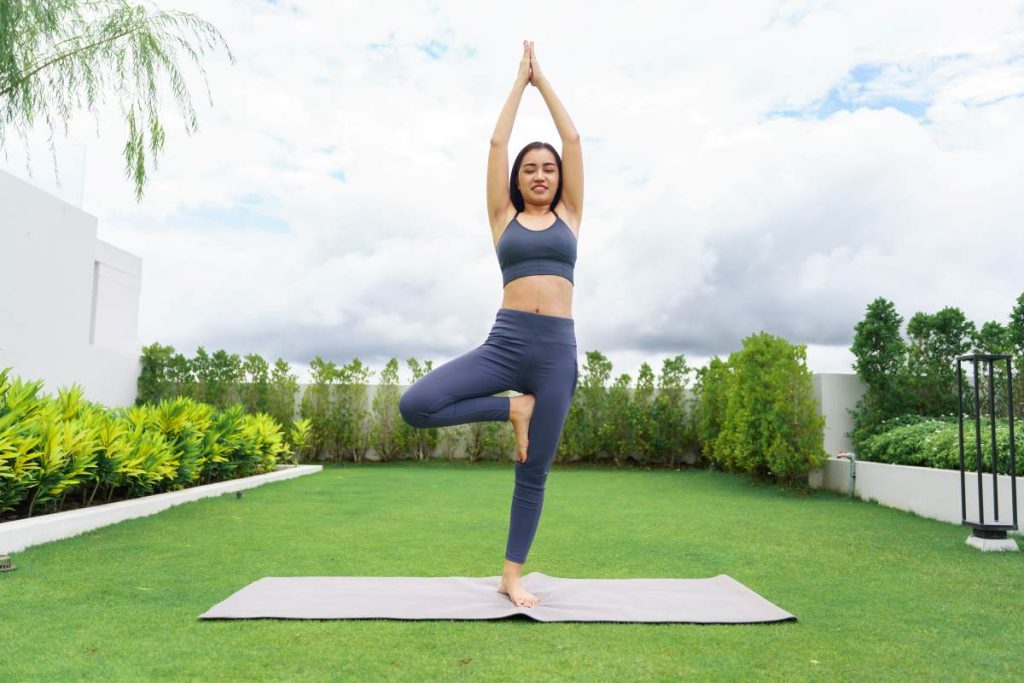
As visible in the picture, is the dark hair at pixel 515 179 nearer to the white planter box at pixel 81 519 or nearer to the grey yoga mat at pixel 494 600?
the grey yoga mat at pixel 494 600

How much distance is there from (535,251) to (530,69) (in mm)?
861

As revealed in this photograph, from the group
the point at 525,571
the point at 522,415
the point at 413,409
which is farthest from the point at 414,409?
the point at 525,571

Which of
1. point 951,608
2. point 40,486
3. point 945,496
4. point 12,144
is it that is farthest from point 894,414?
point 12,144

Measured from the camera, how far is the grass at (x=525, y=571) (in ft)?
7.93

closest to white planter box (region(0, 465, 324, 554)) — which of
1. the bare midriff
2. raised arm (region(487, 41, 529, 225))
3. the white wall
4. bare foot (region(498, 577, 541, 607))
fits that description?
the white wall

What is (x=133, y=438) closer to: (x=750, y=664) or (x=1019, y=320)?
(x=750, y=664)

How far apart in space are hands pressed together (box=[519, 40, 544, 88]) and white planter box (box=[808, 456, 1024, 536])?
15.0 feet

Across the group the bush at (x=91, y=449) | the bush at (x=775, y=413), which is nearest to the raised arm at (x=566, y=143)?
the bush at (x=91, y=449)

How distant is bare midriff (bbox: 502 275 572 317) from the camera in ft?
10.4

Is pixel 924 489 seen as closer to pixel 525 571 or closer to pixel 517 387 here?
pixel 525 571

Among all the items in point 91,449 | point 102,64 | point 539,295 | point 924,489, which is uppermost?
point 102,64

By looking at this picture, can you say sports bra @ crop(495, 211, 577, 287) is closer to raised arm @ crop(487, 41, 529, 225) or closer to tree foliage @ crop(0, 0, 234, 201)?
raised arm @ crop(487, 41, 529, 225)

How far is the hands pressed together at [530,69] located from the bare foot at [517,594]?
7.51ft

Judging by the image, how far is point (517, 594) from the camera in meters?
3.17
